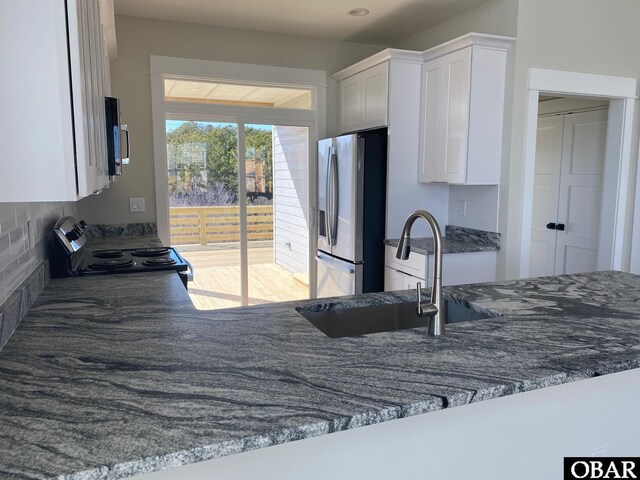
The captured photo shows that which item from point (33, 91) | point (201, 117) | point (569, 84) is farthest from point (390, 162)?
point (33, 91)

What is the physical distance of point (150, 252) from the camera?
2859 millimetres

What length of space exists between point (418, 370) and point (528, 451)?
0.54 meters

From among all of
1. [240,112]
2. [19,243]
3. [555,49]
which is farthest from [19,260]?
[555,49]

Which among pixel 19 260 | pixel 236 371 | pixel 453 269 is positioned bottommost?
pixel 453 269

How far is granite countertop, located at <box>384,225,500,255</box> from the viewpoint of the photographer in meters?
3.20

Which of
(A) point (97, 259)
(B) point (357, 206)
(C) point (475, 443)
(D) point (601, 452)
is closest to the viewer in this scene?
(C) point (475, 443)

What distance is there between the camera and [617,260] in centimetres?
367

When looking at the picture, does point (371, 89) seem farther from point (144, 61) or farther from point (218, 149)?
point (144, 61)

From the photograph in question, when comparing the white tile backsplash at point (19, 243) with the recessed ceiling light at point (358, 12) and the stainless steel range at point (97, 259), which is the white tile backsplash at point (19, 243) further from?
the recessed ceiling light at point (358, 12)

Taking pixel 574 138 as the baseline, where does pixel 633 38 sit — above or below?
above

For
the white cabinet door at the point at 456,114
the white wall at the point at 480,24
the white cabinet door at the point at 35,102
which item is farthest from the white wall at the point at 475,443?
the white wall at the point at 480,24

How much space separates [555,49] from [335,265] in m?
2.20

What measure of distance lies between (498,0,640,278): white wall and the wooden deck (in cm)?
196

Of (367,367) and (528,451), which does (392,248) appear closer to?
(528,451)
